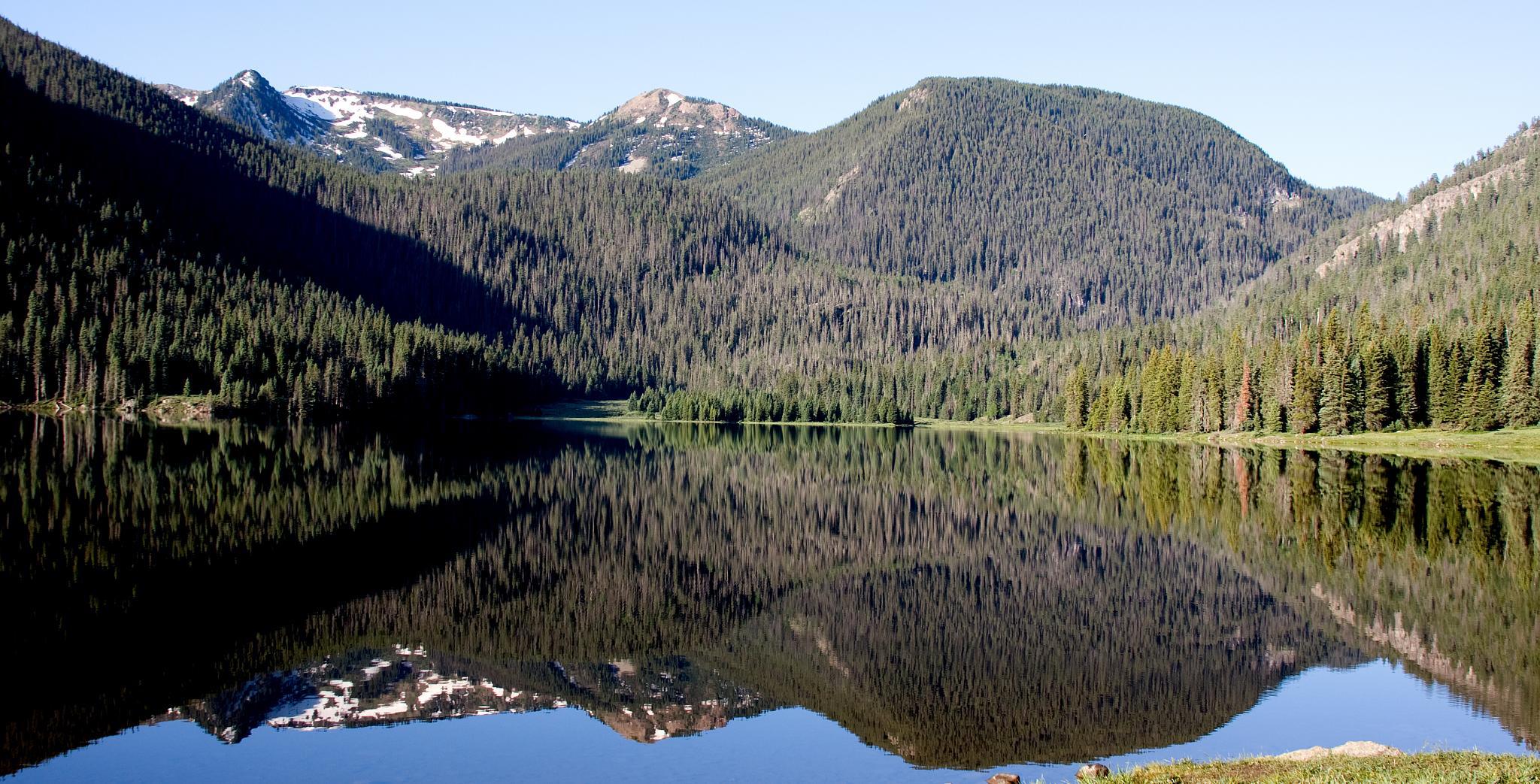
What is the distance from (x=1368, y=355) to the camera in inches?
4392

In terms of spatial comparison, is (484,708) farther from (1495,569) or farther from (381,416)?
(381,416)

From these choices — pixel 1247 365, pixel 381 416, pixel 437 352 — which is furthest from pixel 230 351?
pixel 1247 365

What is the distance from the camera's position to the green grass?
14.1 metres

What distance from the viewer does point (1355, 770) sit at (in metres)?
15.0

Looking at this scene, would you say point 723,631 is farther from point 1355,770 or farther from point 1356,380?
point 1356,380

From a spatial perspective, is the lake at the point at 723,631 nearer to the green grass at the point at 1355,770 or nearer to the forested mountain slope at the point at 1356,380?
the green grass at the point at 1355,770

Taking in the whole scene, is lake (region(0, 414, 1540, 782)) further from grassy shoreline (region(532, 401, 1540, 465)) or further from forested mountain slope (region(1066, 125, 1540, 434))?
forested mountain slope (region(1066, 125, 1540, 434))

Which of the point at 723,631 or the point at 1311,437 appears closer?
the point at 723,631

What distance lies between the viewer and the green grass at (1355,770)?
1407 centimetres

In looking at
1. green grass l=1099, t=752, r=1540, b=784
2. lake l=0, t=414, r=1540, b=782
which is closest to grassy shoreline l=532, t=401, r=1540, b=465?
lake l=0, t=414, r=1540, b=782

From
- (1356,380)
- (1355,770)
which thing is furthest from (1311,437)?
Result: (1355,770)

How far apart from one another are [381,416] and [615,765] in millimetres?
143260

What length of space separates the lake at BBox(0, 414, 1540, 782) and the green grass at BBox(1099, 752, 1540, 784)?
353cm

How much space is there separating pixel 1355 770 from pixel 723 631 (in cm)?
1748
